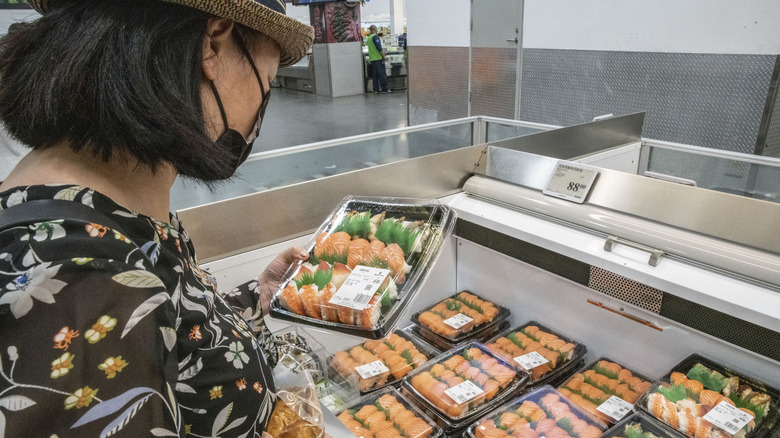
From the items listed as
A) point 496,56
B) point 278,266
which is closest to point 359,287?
point 278,266

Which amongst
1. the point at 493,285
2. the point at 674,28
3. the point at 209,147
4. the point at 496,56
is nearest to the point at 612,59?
the point at 674,28

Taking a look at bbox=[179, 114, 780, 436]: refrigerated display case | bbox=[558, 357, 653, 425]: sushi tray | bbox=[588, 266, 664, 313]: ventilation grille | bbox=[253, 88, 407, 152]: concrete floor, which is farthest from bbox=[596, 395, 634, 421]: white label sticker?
bbox=[253, 88, 407, 152]: concrete floor

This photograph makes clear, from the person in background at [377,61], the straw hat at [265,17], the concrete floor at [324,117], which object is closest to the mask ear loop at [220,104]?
the straw hat at [265,17]

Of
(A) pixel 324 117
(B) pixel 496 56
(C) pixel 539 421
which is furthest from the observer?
(A) pixel 324 117

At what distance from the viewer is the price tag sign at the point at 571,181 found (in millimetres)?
1684

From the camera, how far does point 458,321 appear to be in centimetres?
185

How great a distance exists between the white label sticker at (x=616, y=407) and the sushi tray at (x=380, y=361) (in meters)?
0.56

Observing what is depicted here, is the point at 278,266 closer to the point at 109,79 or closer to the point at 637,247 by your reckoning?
the point at 109,79

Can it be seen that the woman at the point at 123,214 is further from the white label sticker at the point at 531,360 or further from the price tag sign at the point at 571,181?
the price tag sign at the point at 571,181

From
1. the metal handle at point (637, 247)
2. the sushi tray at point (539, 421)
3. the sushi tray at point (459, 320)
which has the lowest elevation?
the sushi tray at point (539, 421)

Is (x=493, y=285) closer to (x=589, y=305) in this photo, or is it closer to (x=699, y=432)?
(x=589, y=305)

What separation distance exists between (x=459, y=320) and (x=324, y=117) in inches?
338

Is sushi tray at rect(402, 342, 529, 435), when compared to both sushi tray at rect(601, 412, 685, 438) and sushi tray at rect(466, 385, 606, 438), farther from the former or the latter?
sushi tray at rect(601, 412, 685, 438)

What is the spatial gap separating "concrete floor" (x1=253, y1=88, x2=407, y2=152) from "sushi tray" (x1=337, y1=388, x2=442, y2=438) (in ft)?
19.5
